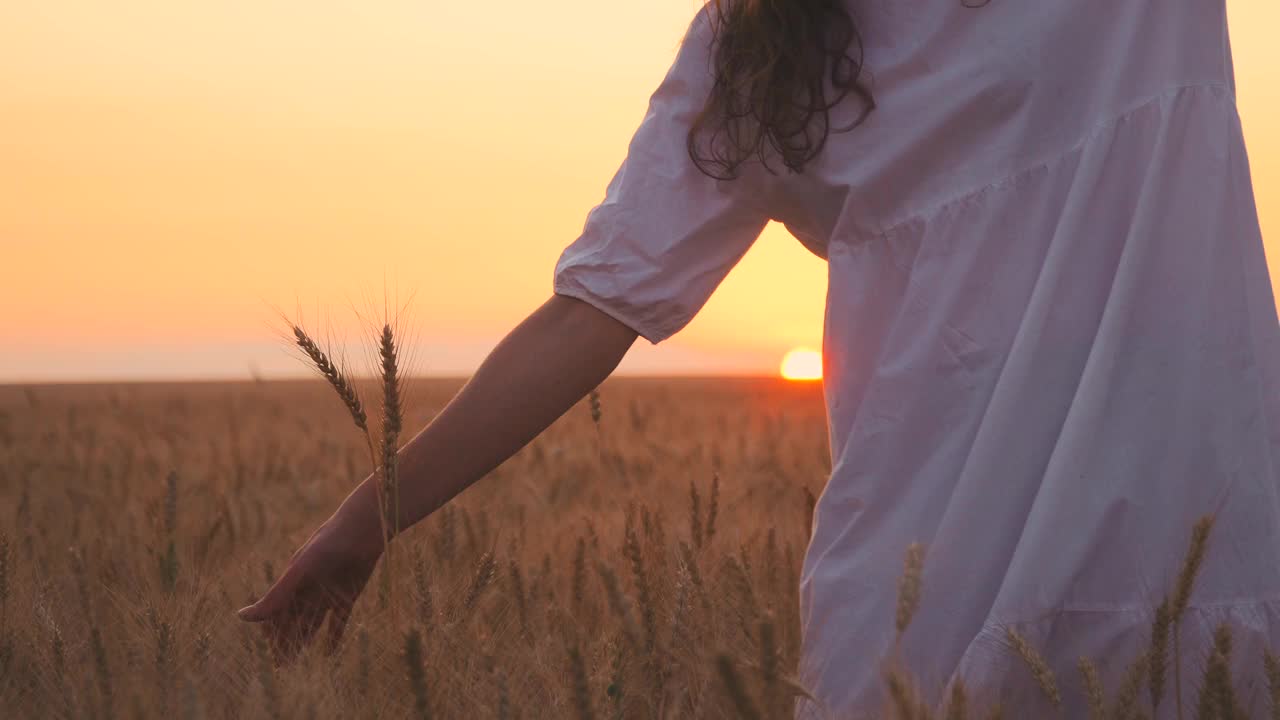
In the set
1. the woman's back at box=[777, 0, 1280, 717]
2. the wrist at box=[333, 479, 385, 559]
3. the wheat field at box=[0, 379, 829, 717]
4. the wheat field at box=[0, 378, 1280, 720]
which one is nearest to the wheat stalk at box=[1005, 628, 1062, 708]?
the wheat field at box=[0, 378, 1280, 720]

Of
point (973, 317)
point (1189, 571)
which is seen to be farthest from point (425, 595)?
point (1189, 571)

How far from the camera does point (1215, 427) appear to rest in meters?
1.28

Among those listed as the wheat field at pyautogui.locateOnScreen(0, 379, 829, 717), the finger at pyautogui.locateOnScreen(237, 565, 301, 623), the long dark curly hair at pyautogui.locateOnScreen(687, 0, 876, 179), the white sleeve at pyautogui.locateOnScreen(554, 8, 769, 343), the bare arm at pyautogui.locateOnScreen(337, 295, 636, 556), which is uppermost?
the long dark curly hair at pyautogui.locateOnScreen(687, 0, 876, 179)

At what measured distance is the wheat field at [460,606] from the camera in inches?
45.8

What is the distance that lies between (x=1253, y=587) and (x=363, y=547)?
0.93m

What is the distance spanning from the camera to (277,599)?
142 centimetres

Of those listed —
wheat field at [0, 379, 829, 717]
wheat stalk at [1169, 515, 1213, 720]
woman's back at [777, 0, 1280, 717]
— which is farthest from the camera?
wheat field at [0, 379, 829, 717]

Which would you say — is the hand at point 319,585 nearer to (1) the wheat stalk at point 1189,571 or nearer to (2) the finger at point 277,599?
(2) the finger at point 277,599

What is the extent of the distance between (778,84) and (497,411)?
0.49m

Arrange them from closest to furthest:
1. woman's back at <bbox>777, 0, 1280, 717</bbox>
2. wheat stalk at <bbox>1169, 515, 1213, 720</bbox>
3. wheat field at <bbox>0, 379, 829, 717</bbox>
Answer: wheat stalk at <bbox>1169, 515, 1213, 720</bbox> → woman's back at <bbox>777, 0, 1280, 717</bbox> → wheat field at <bbox>0, 379, 829, 717</bbox>

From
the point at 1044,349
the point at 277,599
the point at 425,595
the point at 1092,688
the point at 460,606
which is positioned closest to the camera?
the point at 1092,688

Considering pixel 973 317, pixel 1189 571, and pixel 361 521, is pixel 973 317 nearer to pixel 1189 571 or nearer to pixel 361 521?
pixel 1189 571

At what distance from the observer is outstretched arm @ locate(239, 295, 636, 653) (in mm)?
1425

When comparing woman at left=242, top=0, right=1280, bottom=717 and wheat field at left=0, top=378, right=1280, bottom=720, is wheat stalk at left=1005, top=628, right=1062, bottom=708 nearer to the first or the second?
wheat field at left=0, top=378, right=1280, bottom=720
